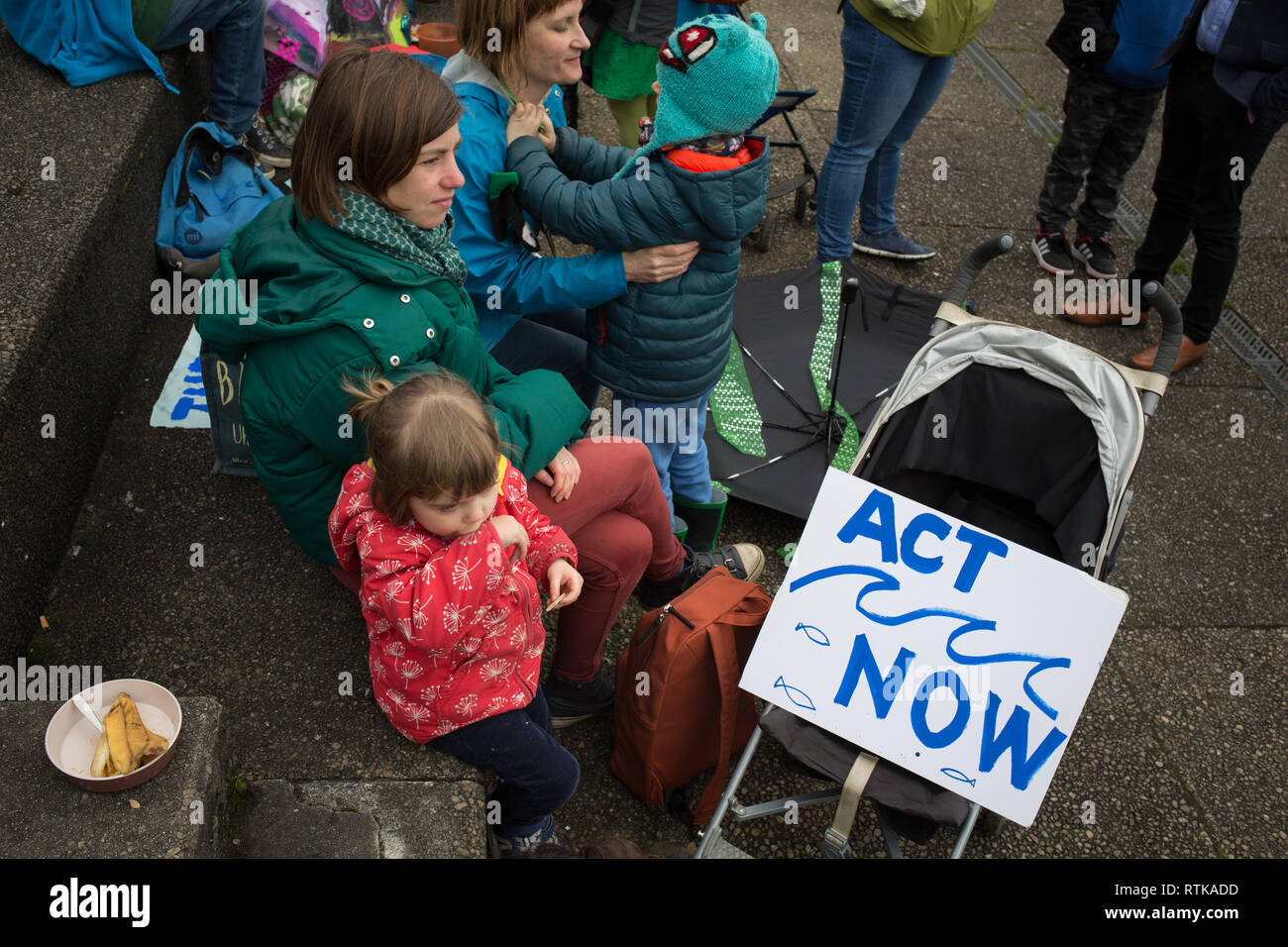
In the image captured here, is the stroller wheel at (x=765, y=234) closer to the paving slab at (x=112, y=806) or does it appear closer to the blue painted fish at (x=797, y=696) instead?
the blue painted fish at (x=797, y=696)

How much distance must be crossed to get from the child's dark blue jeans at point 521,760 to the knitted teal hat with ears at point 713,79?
4.58 feet

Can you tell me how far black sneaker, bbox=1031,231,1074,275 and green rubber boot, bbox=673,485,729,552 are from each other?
260 cm

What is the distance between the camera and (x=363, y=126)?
199 centimetres

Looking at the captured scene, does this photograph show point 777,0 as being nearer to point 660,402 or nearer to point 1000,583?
point 660,402

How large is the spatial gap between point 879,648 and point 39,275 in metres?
2.43

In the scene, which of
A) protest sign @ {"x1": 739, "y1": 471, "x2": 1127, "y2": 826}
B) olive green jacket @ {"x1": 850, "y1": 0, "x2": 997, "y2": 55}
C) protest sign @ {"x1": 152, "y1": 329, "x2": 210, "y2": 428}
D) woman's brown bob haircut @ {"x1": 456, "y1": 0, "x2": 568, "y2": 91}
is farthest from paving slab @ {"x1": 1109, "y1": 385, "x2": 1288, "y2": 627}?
protest sign @ {"x1": 152, "y1": 329, "x2": 210, "y2": 428}

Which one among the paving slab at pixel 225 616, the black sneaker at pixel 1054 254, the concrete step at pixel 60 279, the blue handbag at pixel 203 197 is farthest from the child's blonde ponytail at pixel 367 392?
the black sneaker at pixel 1054 254

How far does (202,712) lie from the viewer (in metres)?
2.06

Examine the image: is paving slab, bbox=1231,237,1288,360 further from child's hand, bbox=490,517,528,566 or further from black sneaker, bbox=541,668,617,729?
child's hand, bbox=490,517,528,566

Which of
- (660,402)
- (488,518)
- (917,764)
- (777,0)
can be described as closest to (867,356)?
(660,402)

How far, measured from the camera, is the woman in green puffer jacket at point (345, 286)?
6.59 feet

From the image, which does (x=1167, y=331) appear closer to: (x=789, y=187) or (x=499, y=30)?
(x=499, y=30)

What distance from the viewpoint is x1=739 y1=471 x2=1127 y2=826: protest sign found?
226 centimetres

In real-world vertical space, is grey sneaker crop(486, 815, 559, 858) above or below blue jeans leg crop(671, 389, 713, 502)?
below
